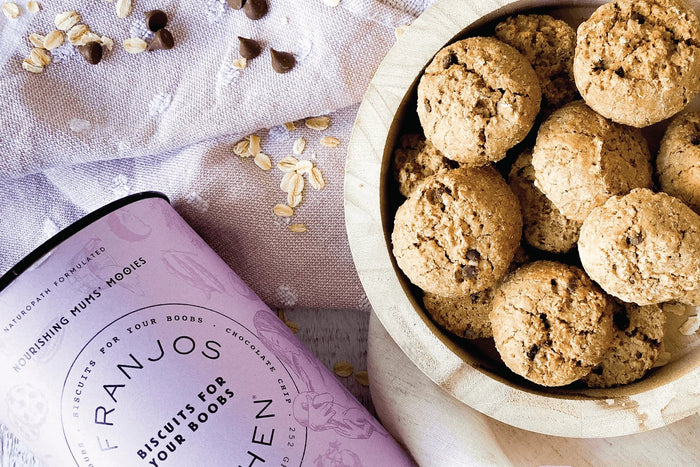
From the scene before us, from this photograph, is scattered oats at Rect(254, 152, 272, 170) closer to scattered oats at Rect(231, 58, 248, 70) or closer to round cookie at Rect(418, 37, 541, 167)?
scattered oats at Rect(231, 58, 248, 70)

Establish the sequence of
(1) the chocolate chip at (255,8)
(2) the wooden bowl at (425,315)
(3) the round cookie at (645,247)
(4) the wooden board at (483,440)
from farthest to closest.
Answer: (1) the chocolate chip at (255,8), (4) the wooden board at (483,440), (2) the wooden bowl at (425,315), (3) the round cookie at (645,247)

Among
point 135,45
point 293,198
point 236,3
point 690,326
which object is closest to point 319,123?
point 293,198

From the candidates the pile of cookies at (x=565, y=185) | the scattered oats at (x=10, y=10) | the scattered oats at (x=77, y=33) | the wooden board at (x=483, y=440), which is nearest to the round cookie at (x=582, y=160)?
the pile of cookies at (x=565, y=185)

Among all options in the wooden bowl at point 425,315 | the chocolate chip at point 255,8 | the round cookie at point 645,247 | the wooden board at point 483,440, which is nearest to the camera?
the round cookie at point 645,247

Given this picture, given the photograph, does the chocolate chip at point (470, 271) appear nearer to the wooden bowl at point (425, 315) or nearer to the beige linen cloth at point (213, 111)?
the wooden bowl at point (425, 315)

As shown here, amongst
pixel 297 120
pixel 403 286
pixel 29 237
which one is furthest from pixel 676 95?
pixel 29 237

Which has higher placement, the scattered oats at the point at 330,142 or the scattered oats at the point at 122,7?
the scattered oats at the point at 122,7

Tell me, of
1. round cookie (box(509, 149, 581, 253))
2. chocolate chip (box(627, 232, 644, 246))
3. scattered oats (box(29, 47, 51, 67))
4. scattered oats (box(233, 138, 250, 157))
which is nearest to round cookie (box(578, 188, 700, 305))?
chocolate chip (box(627, 232, 644, 246))
